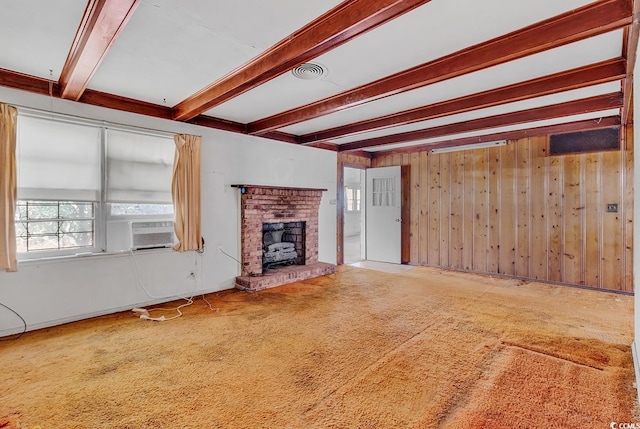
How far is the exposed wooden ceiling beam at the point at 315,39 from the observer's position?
69.4 inches

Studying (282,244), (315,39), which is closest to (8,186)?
(315,39)

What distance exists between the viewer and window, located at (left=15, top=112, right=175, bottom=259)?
308cm

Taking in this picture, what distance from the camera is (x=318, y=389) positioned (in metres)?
2.07

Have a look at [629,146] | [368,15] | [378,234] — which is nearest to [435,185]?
[378,234]

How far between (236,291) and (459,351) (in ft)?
9.88

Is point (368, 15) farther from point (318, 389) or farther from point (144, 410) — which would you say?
point (144, 410)

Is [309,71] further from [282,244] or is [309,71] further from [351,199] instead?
[351,199]

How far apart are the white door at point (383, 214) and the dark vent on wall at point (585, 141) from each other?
259 cm

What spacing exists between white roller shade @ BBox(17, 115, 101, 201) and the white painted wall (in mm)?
186

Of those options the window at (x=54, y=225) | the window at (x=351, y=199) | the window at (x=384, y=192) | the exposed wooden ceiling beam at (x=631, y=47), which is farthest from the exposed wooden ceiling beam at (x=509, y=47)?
the window at (x=351, y=199)

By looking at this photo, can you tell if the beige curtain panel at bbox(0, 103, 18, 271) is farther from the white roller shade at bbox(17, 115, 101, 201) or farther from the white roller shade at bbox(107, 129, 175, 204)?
the white roller shade at bbox(107, 129, 175, 204)

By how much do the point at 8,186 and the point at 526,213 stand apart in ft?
21.6

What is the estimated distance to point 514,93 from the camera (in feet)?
10.4

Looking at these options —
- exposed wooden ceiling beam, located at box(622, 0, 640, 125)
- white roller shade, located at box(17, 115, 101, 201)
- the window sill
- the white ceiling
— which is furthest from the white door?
white roller shade, located at box(17, 115, 101, 201)
